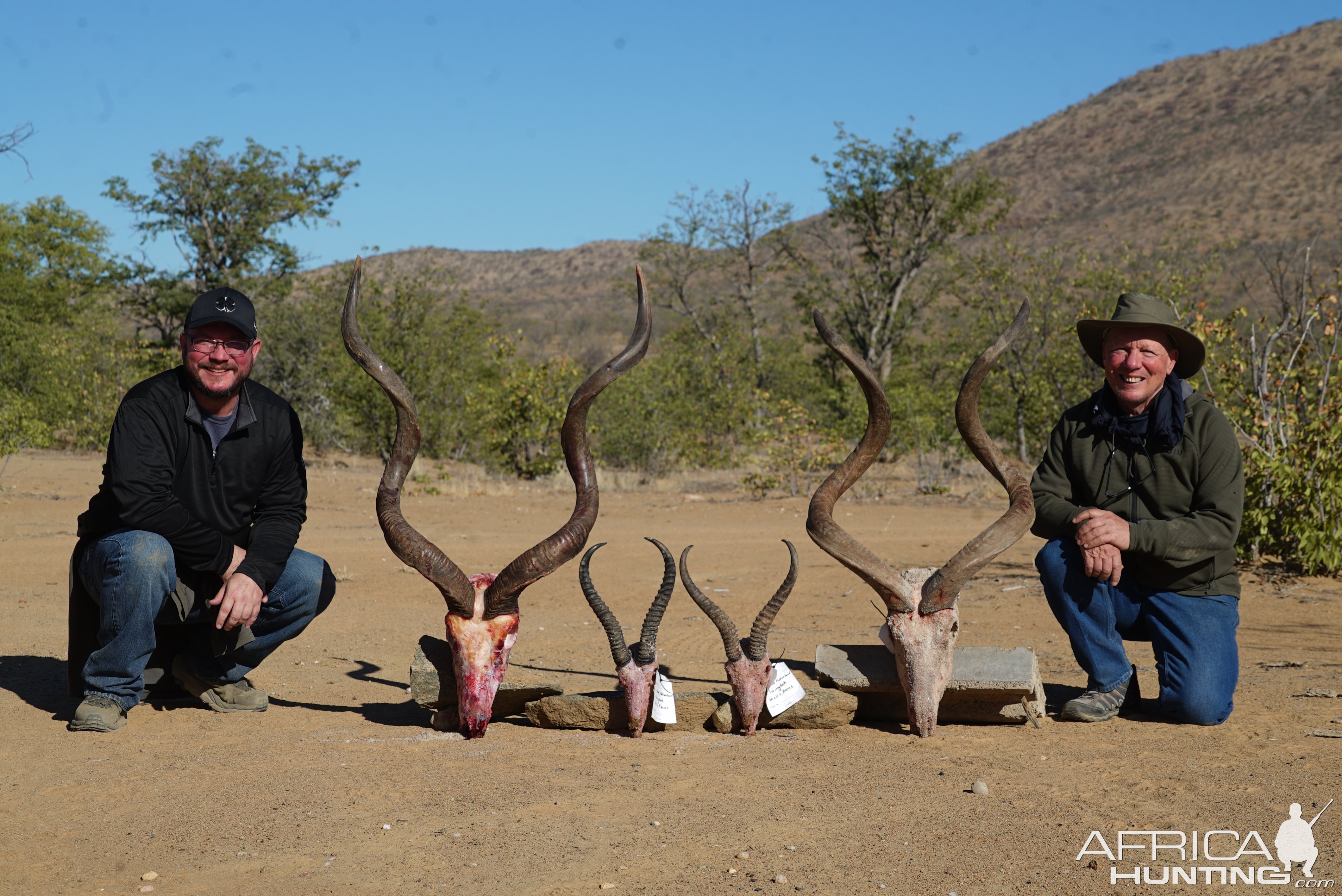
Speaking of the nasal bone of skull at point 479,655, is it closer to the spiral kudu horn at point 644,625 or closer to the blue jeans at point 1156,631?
the spiral kudu horn at point 644,625

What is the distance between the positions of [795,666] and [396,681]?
224cm

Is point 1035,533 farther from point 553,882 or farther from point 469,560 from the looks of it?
point 469,560

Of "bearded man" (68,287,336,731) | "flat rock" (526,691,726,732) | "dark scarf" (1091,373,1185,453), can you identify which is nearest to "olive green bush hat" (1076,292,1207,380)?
"dark scarf" (1091,373,1185,453)

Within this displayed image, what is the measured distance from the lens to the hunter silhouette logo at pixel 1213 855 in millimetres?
3180

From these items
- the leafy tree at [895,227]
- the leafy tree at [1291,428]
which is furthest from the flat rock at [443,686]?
the leafy tree at [895,227]

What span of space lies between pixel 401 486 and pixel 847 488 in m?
1.96

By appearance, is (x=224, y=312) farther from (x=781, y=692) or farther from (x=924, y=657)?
(x=924, y=657)

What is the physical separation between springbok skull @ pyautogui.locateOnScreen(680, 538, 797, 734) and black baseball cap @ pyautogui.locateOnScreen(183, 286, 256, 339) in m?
2.28

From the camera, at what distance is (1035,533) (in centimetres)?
507

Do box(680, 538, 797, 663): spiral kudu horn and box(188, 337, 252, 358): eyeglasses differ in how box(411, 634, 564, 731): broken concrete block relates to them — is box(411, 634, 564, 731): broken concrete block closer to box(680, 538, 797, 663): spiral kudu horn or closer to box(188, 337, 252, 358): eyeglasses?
box(680, 538, 797, 663): spiral kudu horn

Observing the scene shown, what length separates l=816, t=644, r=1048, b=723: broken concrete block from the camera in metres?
4.77

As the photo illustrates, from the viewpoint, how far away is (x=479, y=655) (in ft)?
15.1

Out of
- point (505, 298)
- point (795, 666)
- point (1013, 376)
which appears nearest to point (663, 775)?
point (795, 666)

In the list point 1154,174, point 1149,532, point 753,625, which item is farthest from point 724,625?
point 1154,174
